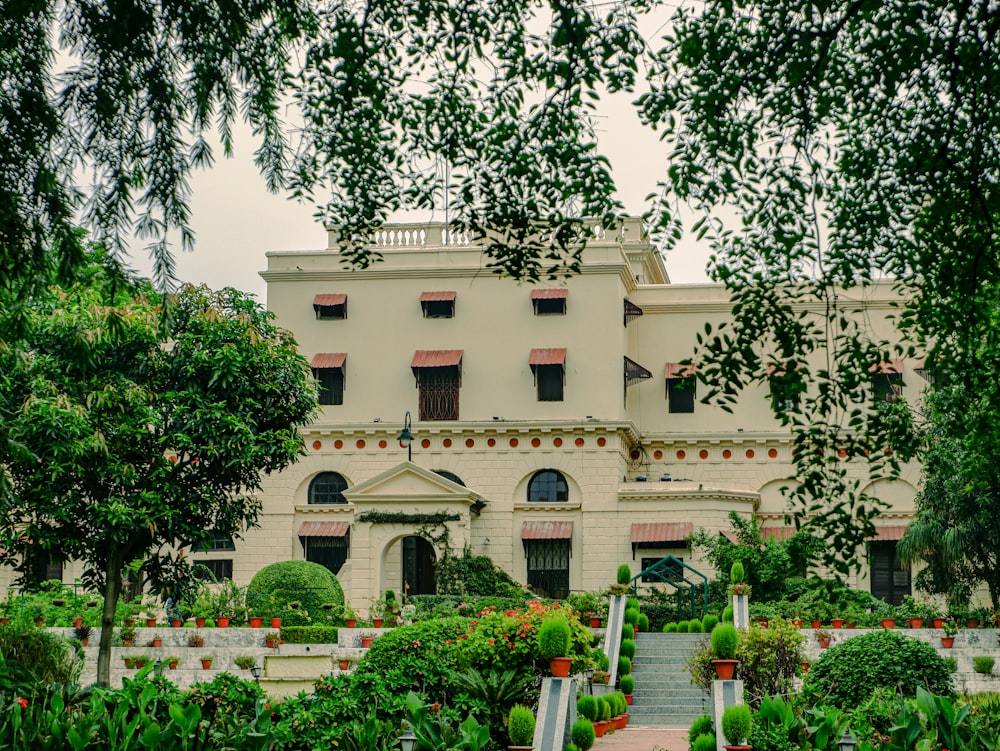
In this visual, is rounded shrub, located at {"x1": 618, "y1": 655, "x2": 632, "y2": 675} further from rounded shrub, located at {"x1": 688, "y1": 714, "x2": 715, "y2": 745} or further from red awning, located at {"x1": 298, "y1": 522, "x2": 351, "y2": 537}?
red awning, located at {"x1": 298, "y1": 522, "x2": 351, "y2": 537}

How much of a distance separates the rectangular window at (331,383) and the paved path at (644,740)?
19323 mm

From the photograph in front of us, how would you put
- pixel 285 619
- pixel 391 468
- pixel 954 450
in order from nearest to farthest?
pixel 954 450 → pixel 285 619 → pixel 391 468

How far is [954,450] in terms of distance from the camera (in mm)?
25016

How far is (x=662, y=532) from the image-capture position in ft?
112

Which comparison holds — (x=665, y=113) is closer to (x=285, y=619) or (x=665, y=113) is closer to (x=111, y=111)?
(x=111, y=111)

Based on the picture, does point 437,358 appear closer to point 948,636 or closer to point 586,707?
point 948,636

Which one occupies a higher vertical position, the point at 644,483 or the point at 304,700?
the point at 644,483

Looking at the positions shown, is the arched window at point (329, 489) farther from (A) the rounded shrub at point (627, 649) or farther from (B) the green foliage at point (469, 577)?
(A) the rounded shrub at point (627, 649)

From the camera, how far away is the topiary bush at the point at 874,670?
51.3 feet

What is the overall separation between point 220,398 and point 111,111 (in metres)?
16.6

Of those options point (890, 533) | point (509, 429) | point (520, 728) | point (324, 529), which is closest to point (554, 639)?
point (520, 728)

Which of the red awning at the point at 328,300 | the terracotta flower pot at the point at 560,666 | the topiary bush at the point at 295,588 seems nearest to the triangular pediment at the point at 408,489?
the topiary bush at the point at 295,588

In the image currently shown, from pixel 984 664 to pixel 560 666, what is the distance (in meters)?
12.6

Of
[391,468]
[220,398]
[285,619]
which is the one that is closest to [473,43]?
[220,398]
